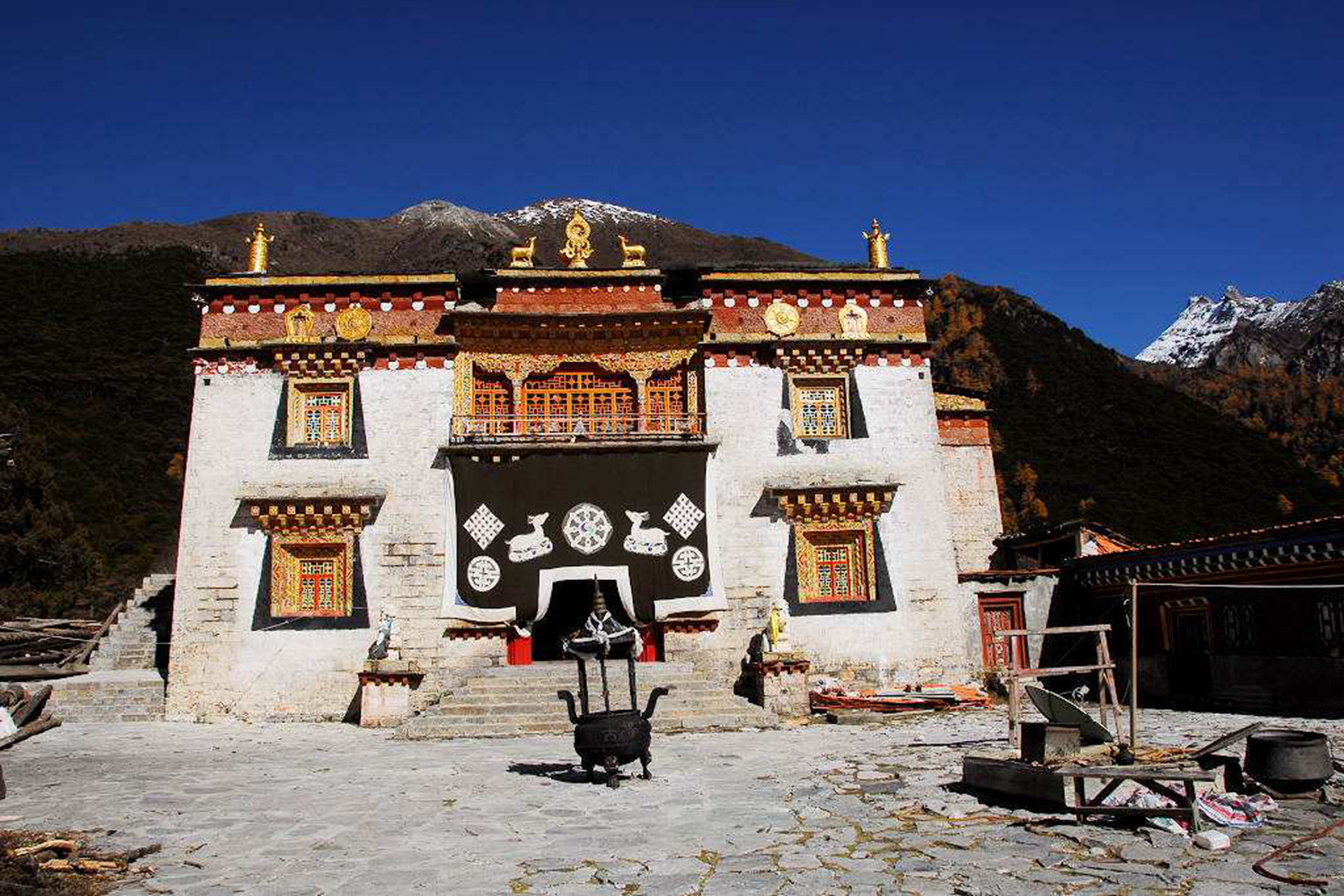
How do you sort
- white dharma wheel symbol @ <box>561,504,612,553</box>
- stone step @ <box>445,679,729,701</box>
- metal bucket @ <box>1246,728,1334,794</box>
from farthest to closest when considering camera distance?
white dharma wheel symbol @ <box>561,504,612,553</box>, stone step @ <box>445,679,729,701</box>, metal bucket @ <box>1246,728,1334,794</box>

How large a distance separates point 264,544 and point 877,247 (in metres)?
15.1

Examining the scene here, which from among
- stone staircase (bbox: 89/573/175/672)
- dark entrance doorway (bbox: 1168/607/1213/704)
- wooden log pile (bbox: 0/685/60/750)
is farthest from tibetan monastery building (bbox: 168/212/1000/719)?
dark entrance doorway (bbox: 1168/607/1213/704)

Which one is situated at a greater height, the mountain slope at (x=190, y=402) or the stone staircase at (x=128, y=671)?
the mountain slope at (x=190, y=402)

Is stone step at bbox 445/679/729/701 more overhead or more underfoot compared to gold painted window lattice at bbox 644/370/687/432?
more underfoot

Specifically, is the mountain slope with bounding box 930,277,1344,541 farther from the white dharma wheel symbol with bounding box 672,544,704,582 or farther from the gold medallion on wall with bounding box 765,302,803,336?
the white dharma wheel symbol with bounding box 672,544,704,582

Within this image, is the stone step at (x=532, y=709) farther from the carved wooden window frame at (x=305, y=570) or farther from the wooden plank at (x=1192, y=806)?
the wooden plank at (x=1192, y=806)

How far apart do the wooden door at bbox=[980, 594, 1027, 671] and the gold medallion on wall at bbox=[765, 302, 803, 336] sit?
24.4 feet

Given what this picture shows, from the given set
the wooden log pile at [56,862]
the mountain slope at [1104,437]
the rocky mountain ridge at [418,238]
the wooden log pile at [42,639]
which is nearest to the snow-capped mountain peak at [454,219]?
the rocky mountain ridge at [418,238]

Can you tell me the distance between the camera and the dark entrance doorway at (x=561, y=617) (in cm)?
2047

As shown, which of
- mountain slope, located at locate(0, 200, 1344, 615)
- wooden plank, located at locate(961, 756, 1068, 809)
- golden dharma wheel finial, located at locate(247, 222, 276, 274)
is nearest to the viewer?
wooden plank, located at locate(961, 756, 1068, 809)

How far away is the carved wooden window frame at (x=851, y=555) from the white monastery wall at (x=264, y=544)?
23.4 ft

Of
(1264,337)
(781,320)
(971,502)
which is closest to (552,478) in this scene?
(781,320)

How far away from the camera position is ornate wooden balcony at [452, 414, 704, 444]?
19781 millimetres

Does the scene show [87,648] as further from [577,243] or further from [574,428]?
[577,243]
